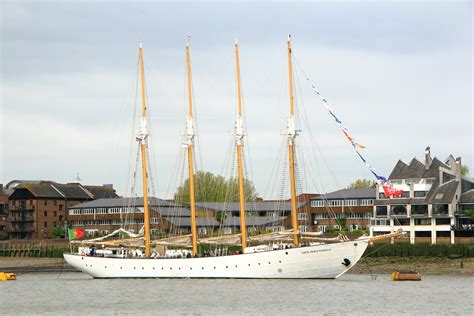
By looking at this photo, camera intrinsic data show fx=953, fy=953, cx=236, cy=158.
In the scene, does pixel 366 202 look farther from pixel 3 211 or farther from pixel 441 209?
pixel 3 211

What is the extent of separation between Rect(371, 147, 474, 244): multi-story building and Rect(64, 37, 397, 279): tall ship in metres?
41.0

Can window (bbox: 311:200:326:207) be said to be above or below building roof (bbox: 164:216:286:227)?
above

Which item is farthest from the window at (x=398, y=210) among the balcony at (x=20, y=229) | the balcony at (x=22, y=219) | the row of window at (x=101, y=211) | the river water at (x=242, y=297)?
the balcony at (x=20, y=229)

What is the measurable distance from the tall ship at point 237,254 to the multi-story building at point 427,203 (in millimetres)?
41019

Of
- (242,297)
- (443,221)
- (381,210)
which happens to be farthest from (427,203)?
(242,297)

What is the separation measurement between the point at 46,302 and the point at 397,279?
3799cm

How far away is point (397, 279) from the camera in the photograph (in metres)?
97.2

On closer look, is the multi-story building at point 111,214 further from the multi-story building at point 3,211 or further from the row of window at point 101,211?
the multi-story building at point 3,211

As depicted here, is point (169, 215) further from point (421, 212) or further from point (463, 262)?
point (463, 262)

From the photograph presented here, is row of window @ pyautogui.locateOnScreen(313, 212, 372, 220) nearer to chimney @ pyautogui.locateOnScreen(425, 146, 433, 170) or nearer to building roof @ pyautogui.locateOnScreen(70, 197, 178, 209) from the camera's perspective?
chimney @ pyautogui.locateOnScreen(425, 146, 433, 170)

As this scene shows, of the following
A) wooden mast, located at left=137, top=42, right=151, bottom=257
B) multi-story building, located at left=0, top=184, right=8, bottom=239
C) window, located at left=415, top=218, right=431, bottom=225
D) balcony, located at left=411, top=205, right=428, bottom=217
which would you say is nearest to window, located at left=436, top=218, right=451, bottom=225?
window, located at left=415, top=218, right=431, bottom=225

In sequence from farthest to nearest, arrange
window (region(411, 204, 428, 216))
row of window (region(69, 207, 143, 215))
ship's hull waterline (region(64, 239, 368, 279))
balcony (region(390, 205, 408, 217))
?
row of window (region(69, 207, 143, 215)) < balcony (region(390, 205, 408, 217)) < window (region(411, 204, 428, 216)) < ship's hull waterline (region(64, 239, 368, 279))

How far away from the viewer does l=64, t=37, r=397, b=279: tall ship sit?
298 feet

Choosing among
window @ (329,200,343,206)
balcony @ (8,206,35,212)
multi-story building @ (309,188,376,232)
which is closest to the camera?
multi-story building @ (309,188,376,232)
